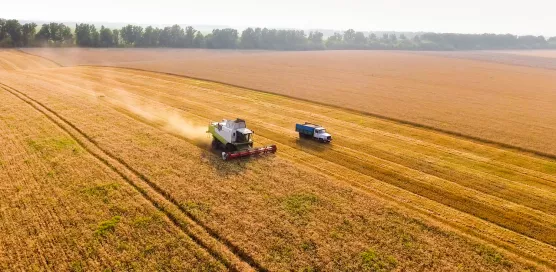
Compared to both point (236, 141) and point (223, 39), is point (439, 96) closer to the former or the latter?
point (236, 141)

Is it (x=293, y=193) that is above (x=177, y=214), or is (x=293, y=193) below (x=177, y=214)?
above

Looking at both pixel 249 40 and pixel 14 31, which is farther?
pixel 249 40

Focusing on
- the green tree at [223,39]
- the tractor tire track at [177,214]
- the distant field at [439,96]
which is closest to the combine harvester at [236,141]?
the tractor tire track at [177,214]

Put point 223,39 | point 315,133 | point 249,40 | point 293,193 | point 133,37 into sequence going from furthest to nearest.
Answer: point 249,40 < point 223,39 < point 133,37 < point 315,133 < point 293,193

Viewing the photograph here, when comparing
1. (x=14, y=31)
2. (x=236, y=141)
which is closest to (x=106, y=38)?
(x=14, y=31)

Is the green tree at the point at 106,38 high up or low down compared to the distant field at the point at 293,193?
up

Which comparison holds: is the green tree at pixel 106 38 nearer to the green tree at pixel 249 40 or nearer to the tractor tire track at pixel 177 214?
the green tree at pixel 249 40
